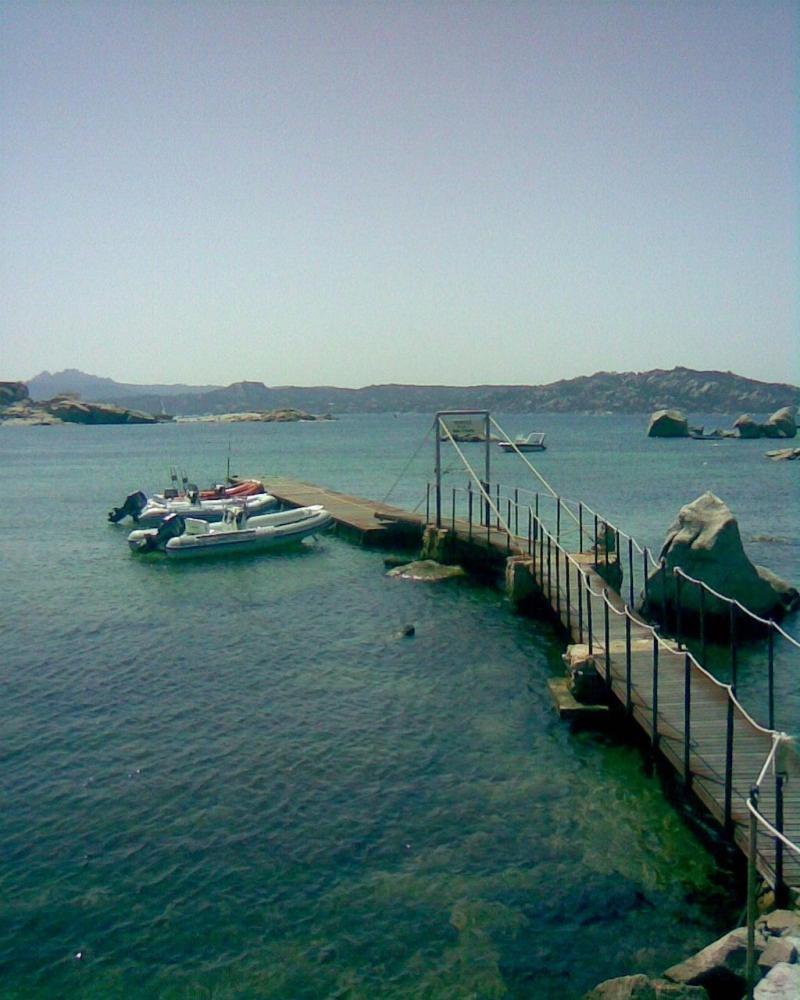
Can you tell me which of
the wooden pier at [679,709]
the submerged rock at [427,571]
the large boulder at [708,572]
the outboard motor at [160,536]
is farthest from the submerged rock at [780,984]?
the outboard motor at [160,536]

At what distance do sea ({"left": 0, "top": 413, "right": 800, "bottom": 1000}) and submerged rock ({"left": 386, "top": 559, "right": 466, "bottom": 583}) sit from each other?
1987 mm

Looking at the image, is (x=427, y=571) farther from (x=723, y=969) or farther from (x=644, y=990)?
(x=644, y=990)

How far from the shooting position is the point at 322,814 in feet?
42.9

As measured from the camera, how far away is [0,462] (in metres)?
98.1

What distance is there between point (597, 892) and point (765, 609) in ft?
46.7

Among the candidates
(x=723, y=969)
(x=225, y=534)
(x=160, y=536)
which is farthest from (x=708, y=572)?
(x=160, y=536)

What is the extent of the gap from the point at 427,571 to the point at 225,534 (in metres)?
9.13

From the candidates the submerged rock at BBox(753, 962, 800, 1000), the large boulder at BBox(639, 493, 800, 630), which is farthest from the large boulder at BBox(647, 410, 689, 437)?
the submerged rock at BBox(753, 962, 800, 1000)

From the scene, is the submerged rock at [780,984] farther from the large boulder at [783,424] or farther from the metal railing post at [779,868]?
the large boulder at [783,424]

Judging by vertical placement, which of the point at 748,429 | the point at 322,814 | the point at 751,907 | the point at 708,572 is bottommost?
the point at 322,814

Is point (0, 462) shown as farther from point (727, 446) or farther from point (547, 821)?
point (547, 821)

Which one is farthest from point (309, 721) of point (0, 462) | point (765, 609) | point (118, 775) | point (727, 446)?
point (727, 446)

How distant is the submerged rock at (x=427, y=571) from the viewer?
29.2m

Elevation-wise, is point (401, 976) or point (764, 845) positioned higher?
point (764, 845)
